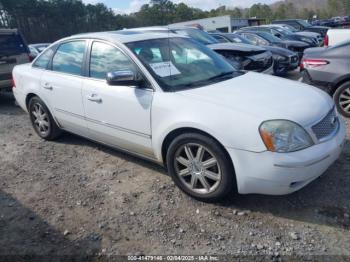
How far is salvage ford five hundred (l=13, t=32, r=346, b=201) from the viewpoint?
2838mm

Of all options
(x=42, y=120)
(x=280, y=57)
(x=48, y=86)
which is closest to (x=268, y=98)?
(x=48, y=86)

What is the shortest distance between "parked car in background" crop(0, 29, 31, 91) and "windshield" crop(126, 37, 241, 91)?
5.20 m

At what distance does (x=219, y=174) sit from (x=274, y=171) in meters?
0.52

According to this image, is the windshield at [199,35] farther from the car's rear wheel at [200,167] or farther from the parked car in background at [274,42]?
the car's rear wheel at [200,167]

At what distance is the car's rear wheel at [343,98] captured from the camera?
549cm

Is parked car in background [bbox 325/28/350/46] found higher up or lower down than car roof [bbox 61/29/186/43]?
lower down

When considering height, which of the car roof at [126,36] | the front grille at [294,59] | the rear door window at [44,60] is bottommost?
the front grille at [294,59]

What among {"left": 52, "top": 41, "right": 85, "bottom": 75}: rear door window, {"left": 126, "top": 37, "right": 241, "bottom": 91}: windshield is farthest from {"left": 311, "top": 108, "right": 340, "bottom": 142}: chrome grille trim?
{"left": 52, "top": 41, "right": 85, "bottom": 75}: rear door window

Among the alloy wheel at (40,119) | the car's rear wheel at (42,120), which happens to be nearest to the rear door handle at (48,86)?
the car's rear wheel at (42,120)

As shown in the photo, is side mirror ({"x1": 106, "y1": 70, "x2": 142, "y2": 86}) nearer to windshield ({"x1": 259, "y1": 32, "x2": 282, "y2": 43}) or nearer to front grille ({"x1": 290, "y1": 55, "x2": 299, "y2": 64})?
front grille ({"x1": 290, "y1": 55, "x2": 299, "y2": 64})

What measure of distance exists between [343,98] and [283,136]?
11.2 feet

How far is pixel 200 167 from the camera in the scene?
321cm

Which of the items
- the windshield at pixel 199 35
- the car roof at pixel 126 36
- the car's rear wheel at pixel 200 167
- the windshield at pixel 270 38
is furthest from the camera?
the windshield at pixel 270 38

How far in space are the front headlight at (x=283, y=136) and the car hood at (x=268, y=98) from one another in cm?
6
